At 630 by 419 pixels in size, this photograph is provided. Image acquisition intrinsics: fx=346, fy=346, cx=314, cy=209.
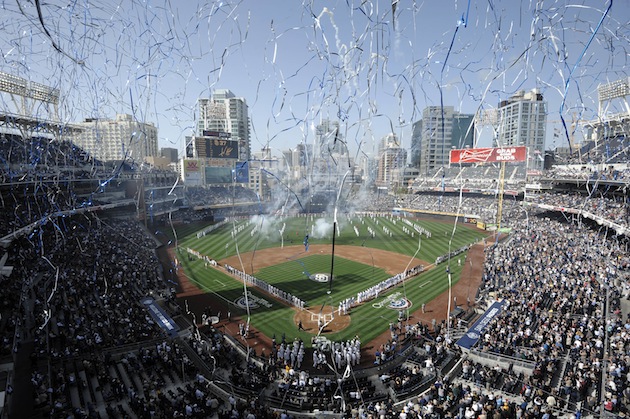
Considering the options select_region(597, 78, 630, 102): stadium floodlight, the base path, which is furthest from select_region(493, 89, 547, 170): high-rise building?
the base path

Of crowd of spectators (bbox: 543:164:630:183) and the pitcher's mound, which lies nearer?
the pitcher's mound

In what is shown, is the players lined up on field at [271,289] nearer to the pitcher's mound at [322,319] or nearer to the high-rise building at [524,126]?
the pitcher's mound at [322,319]

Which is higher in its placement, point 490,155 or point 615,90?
point 615,90

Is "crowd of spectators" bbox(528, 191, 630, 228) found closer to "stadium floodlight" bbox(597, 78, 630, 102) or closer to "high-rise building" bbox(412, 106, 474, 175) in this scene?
"stadium floodlight" bbox(597, 78, 630, 102)

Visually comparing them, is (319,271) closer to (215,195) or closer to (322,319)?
(322,319)

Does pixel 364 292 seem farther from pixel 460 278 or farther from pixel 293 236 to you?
pixel 293 236

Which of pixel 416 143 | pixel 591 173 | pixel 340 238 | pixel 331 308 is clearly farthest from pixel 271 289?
pixel 416 143
